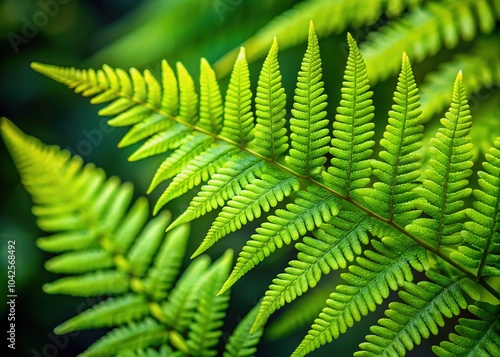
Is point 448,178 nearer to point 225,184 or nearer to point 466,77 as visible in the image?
point 225,184

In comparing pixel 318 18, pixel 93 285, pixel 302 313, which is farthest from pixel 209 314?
pixel 318 18

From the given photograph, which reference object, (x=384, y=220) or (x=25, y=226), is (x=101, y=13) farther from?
(x=384, y=220)

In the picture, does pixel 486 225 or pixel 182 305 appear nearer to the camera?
pixel 486 225

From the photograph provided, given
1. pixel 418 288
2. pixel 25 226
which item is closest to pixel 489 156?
pixel 418 288

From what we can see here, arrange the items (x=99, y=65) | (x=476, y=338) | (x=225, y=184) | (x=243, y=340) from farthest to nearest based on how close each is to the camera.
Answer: (x=99, y=65) → (x=243, y=340) → (x=225, y=184) → (x=476, y=338)

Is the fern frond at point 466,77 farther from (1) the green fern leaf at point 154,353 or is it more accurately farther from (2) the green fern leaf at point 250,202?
(1) the green fern leaf at point 154,353

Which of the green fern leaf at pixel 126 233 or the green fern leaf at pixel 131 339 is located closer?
the green fern leaf at pixel 131 339

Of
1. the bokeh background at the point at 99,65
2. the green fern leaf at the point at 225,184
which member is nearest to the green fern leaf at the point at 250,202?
the green fern leaf at the point at 225,184
